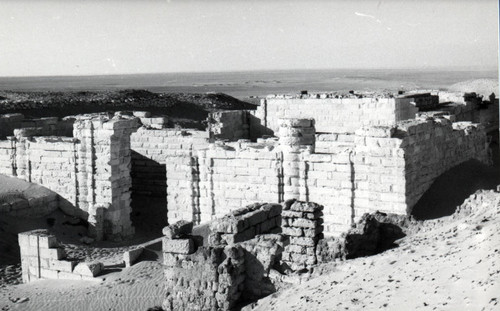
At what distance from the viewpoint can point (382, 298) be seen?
8305mm

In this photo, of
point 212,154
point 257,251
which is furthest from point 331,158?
point 257,251

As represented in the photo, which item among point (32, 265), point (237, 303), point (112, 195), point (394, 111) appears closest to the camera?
point (237, 303)

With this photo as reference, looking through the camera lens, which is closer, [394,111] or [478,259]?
[478,259]

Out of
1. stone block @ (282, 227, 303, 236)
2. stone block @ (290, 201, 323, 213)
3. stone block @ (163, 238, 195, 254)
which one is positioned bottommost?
stone block @ (163, 238, 195, 254)

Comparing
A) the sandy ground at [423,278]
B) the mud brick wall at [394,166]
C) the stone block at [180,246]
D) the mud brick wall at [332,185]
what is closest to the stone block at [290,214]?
the sandy ground at [423,278]

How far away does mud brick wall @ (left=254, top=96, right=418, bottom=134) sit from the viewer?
69.5ft

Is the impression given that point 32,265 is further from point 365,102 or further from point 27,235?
point 365,102

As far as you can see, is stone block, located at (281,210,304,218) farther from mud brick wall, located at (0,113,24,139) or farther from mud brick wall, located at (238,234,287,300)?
mud brick wall, located at (0,113,24,139)

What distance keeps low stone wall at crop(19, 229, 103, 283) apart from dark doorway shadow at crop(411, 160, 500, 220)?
712cm

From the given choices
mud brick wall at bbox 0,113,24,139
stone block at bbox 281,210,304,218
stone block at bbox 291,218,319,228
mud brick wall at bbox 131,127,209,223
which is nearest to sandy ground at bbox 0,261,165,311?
stone block at bbox 281,210,304,218

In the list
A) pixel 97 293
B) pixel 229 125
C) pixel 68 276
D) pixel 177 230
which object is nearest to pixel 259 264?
pixel 177 230

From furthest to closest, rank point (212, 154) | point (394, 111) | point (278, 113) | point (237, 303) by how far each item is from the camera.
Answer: point (278, 113) → point (394, 111) → point (212, 154) → point (237, 303)

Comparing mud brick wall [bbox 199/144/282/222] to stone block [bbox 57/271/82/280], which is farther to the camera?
mud brick wall [bbox 199/144/282/222]

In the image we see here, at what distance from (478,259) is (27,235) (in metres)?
10.2
